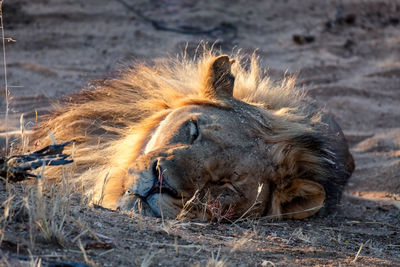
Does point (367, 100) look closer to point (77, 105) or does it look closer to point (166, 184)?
point (77, 105)

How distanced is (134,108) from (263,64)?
11.0ft

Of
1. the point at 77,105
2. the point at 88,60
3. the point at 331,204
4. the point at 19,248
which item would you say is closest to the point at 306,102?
the point at 331,204

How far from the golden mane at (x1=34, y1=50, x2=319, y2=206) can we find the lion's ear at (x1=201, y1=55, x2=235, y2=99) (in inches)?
2.3

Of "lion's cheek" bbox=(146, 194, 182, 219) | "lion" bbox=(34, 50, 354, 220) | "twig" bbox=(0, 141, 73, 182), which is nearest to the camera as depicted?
"twig" bbox=(0, 141, 73, 182)

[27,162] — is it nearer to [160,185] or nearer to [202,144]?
[160,185]

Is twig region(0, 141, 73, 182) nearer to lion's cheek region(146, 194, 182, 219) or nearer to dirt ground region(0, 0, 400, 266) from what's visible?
dirt ground region(0, 0, 400, 266)

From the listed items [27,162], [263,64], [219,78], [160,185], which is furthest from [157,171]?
[263,64]

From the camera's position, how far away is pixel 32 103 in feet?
18.0

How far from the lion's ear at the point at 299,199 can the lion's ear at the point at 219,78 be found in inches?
24.4

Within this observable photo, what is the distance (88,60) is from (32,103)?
1.65 metres

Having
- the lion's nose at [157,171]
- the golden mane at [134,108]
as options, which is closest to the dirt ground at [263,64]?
the lion's nose at [157,171]

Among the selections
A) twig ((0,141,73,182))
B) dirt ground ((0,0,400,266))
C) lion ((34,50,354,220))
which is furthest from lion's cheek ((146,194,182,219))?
twig ((0,141,73,182))

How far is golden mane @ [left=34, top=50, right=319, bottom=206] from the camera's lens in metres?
3.67

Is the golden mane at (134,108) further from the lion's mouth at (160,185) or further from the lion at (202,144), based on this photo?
the lion's mouth at (160,185)
